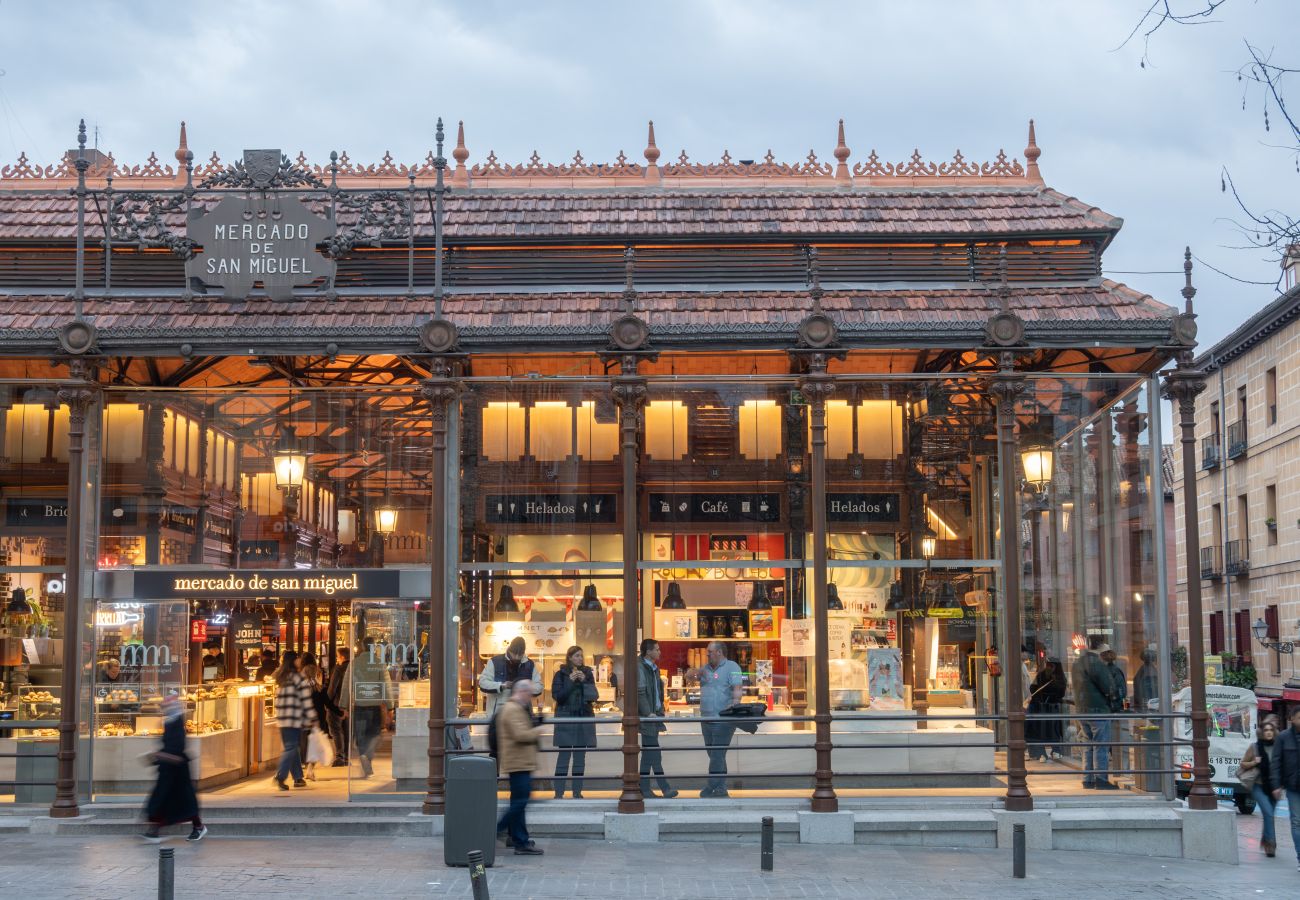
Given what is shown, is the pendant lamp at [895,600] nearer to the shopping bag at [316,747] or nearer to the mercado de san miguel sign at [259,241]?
the shopping bag at [316,747]

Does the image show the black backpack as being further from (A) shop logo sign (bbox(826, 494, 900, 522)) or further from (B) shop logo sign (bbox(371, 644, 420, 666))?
(A) shop logo sign (bbox(826, 494, 900, 522))

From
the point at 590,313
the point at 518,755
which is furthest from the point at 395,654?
the point at 590,313

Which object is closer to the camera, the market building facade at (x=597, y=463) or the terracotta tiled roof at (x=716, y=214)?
the market building facade at (x=597, y=463)

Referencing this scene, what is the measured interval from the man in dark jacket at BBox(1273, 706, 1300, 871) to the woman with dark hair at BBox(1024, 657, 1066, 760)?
2317mm

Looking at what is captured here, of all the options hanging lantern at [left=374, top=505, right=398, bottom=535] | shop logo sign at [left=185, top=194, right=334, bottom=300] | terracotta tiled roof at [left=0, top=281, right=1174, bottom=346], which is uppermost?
shop logo sign at [left=185, top=194, right=334, bottom=300]

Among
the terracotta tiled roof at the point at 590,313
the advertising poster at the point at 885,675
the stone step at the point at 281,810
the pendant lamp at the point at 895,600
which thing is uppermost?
the terracotta tiled roof at the point at 590,313

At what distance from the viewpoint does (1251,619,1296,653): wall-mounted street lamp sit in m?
37.8

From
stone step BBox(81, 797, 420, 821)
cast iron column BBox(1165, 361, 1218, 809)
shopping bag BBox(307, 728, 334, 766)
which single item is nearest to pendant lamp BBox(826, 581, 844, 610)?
cast iron column BBox(1165, 361, 1218, 809)

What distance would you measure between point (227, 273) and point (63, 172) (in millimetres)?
4070

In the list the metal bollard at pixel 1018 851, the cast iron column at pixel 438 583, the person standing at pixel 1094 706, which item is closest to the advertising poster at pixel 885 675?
the person standing at pixel 1094 706

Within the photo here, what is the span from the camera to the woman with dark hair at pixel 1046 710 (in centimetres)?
1595

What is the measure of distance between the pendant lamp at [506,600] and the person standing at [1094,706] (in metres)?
6.61

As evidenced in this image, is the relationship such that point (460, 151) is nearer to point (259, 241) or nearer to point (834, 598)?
point (259, 241)

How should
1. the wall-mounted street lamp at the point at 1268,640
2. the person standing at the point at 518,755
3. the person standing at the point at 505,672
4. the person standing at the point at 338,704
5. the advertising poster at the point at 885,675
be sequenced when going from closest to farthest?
the person standing at the point at 518,755 < the person standing at the point at 505,672 < the advertising poster at the point at 885,675 < the person standing at the point at 338,704 < the wall-mounted street lamp at the point at 1268,640
